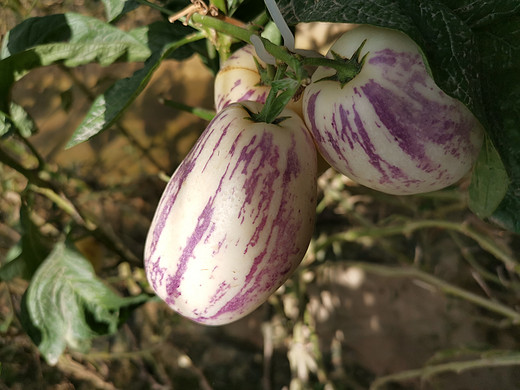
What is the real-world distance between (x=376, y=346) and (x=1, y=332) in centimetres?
56

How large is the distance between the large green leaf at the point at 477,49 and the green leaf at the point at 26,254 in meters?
0.36

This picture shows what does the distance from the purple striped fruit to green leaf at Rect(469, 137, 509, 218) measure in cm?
12

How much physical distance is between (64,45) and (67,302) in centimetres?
26

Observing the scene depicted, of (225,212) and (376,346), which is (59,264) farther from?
(376,346)

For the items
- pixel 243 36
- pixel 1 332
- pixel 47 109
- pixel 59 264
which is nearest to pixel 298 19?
pixel 243 36

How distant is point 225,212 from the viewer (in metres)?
0.33

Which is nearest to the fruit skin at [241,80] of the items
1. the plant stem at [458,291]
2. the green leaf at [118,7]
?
the green leaf at [118,7]

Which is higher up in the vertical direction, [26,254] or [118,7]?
[118,7]

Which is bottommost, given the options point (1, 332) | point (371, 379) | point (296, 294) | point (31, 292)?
point (371, 379)

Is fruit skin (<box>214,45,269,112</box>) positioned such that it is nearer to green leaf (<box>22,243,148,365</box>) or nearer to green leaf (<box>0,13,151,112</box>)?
green leaf (<box>0,13,151,112</box>)

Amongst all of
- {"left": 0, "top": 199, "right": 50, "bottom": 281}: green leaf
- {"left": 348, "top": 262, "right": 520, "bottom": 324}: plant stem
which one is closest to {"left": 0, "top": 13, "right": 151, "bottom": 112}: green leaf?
{"left": 0, "top": 199, "right": 50, "bottom": 281}: green leaf

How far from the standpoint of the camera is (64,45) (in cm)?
43

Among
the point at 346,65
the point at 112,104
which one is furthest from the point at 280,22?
the point at 112,104

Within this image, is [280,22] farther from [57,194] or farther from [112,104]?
[57,194]
